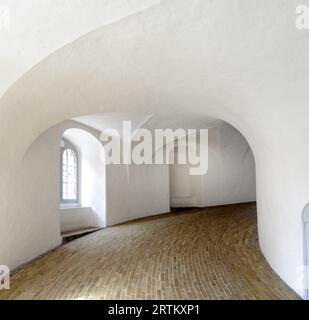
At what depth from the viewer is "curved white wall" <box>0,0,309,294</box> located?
2.89 metres

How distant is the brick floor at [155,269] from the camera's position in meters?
3.81

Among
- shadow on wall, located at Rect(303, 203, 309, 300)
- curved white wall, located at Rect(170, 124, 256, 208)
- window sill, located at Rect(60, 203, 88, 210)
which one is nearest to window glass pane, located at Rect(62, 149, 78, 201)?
window sill, located at Rect(60, 203, 88, 210)

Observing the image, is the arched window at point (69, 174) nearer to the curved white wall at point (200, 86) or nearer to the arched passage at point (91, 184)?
the arched passage at point (91, 184)

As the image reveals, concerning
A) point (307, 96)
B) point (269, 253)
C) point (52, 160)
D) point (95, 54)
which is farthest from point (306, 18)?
point (52, 160)

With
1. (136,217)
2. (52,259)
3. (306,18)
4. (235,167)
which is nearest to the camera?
(306,18)

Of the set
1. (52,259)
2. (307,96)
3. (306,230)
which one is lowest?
(52,259)

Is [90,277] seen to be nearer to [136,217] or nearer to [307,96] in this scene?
[307,96]

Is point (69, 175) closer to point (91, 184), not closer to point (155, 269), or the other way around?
point (91, 184)

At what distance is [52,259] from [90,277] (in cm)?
133

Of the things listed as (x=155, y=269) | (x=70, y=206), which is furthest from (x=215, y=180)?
(x=155, y=269)

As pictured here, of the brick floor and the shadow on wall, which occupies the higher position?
the shadow on wall

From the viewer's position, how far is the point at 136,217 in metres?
10.3

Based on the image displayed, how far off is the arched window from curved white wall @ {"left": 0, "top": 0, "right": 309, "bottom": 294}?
8.96ft

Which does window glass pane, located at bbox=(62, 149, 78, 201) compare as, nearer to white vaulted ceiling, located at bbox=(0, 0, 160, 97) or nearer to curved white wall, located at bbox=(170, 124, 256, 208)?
white vaulted ceiling, located at bbox=(0, 0, 160, 97)
